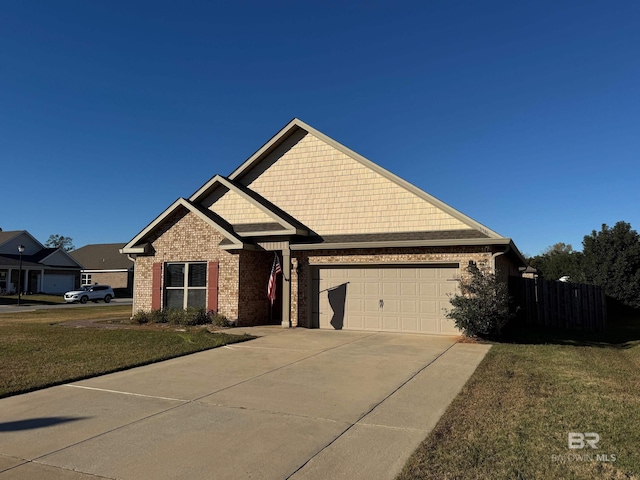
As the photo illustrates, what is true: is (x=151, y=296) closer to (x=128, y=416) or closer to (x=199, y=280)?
(x=199, y=280)

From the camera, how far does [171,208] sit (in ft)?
56.3

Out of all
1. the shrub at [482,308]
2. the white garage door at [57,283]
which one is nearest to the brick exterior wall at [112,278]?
the white garage door at [57,283]

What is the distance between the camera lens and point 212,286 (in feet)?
53.7

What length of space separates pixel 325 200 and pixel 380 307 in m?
4.44

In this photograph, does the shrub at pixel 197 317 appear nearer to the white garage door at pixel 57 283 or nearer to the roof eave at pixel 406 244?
the roof eave at pixel 406 244

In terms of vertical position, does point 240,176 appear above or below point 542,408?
above

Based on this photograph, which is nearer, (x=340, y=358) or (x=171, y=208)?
(x=340, y=358)

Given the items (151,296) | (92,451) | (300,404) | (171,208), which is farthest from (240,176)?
(92,451)

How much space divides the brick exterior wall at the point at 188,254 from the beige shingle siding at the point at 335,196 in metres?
1.30

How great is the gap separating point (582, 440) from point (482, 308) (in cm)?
758

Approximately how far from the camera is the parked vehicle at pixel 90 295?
3641 cm

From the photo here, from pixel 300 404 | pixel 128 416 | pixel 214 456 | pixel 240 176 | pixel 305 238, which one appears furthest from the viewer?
pixel 240 176

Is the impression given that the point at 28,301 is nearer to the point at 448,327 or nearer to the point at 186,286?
the point at 186,286

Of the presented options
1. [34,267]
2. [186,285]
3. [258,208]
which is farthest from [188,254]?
[34,267]
